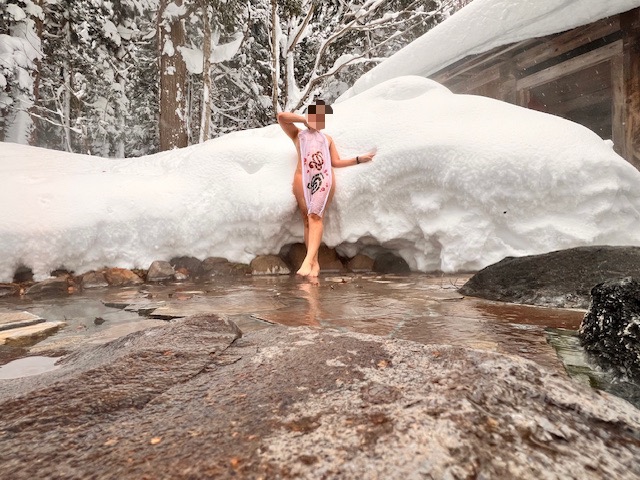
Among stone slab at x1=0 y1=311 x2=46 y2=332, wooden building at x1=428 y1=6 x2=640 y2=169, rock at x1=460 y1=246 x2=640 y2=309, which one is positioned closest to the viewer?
stone slab at x1=0 y1=311 x2=46 y2=332

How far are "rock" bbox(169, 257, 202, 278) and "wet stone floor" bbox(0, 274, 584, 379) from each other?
0.86 meters

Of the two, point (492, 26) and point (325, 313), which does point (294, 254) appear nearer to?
point (325, 313)

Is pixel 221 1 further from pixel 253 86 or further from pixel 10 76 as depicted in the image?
pixel 10 76

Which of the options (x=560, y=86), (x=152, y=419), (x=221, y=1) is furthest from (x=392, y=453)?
(x=221, y=1)

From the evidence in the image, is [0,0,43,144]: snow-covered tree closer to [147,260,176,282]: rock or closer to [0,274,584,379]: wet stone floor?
[147,260,176,282]: rock

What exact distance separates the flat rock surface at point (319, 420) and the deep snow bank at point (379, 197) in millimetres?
2922

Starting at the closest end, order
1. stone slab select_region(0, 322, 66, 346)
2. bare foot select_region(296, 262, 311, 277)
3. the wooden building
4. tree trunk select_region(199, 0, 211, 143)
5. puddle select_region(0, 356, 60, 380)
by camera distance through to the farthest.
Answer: puddle select_region(0, 356, 60, 380)
stone slab select_region(0, 322, 66, 346)
bare foot select_region(296, 262, 311, 277)
the wooden building
tree trunk select_region(199, 0, 211, 143)

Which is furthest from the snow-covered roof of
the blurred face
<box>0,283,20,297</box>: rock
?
<box>0,283,20,297</box>: rock

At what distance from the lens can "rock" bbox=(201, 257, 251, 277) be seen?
404cm

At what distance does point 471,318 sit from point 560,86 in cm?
741

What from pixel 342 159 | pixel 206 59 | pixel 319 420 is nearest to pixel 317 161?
pixel 342 159

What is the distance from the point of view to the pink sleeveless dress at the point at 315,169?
3852 millimetres

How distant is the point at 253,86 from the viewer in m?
11.6

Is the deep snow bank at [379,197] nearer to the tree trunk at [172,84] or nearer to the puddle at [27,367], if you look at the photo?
the tree trunk at [172,84]
